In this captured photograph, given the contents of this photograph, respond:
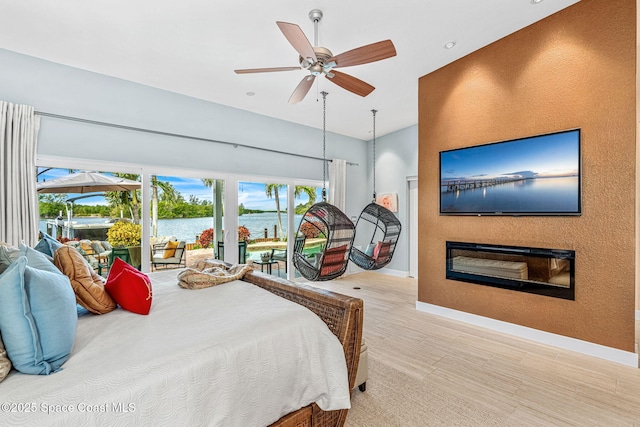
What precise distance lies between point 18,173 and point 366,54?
3485 millimetres

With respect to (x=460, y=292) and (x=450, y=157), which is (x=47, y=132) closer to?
(x=450, y=157)

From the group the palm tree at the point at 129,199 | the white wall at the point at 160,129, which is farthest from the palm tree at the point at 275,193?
the palm tree at the point at 129,199

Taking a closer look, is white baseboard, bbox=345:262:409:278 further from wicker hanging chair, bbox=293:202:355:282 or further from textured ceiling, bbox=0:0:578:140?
textured ceiling, bbox=0:0:578:140

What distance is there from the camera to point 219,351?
1244mm

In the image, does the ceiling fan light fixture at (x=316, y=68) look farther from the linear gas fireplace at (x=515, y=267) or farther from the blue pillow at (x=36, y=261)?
the linear gas fireplace at (x=515, y=267)

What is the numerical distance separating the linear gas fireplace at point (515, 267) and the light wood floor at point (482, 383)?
22.2 inches

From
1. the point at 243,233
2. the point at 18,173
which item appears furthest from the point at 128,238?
the point at 243,233

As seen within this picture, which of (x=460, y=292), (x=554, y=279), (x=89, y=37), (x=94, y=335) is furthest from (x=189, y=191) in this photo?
(x=554, y=279)

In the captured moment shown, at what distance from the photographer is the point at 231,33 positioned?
275 cm

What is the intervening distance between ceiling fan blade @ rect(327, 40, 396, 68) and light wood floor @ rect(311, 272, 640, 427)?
2554 millimetres

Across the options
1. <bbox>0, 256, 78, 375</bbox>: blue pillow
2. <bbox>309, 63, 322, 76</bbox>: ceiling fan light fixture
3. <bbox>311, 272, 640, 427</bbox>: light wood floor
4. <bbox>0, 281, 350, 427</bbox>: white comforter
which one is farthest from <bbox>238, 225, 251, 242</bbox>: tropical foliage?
<bbox>0, 256, 78, 375</bbox>: blue pillow

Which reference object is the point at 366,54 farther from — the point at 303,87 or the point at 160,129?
the point at 160,129

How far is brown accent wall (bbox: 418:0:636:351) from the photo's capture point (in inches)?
100

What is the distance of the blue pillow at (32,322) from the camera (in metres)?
1.06
